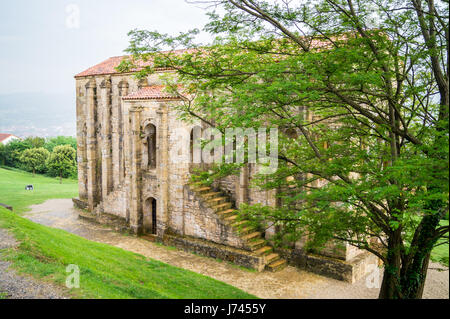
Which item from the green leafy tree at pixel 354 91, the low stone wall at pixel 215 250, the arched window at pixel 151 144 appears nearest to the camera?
the green leafy tree at pixel 354 91

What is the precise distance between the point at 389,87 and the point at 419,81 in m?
1.70

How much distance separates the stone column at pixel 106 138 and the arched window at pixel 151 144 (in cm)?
458

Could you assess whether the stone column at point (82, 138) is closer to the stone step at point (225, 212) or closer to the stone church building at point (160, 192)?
the stone church building at point (160, 192)

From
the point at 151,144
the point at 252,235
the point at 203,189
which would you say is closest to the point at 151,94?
the point at 151,144

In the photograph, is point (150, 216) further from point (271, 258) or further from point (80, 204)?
point (80, 204)

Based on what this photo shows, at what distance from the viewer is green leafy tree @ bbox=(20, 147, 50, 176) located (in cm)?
4234

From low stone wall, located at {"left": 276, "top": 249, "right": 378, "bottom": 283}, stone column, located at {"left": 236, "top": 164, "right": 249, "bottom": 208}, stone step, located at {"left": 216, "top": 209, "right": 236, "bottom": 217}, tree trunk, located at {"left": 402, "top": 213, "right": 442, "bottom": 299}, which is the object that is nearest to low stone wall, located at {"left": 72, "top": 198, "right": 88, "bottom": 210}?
stone step, located at {"left": 216, "top": 209, "right": 236, "bottom": 217}

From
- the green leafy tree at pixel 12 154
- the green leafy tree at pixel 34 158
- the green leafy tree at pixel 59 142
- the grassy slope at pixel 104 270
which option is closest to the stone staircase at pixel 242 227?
the grassy slope at pixel 104 270

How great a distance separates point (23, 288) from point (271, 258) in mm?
9565

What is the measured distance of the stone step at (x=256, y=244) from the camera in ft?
49.5

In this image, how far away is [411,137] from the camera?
7.46 metres

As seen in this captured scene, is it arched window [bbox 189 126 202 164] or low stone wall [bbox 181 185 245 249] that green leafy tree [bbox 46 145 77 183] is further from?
low stone wall [bbox 181 185 245 249]
